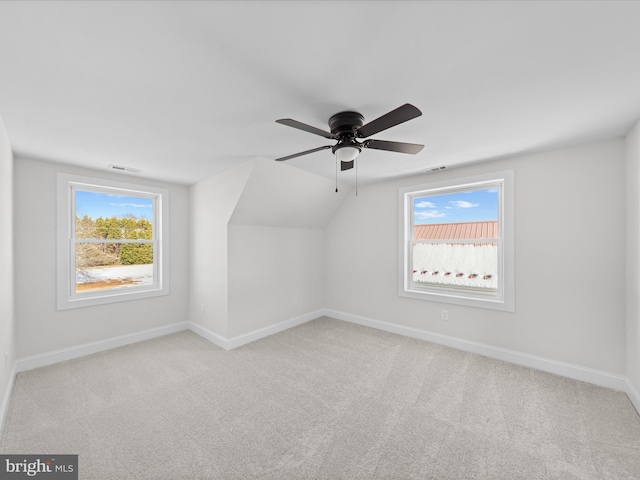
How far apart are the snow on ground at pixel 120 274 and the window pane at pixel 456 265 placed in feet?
12.7

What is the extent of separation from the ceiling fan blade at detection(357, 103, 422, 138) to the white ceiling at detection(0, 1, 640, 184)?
20cm

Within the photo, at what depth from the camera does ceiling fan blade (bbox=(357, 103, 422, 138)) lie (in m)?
1.42

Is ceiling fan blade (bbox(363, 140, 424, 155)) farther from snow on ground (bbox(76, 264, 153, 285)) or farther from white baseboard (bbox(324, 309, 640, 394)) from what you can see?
snow on ground (bbox(76, 264, 153, 285))

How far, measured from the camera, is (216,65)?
140 cm

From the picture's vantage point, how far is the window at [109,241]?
311 centimetres

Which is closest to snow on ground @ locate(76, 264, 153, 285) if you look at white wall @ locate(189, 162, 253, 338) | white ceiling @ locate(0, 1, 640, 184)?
white wall @ locate(189, 162, 253, 338)

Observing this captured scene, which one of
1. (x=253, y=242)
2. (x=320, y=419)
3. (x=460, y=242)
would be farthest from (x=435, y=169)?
(x=320, y=419)

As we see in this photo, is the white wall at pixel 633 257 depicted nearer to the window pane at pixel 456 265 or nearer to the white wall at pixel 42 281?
the window pane at pixel 456 265

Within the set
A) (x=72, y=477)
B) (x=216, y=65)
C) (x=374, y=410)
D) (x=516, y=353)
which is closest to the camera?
(x=216, y=65)

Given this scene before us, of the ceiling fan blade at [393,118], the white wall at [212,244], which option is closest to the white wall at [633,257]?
the ceiling fan blade at [393,118]

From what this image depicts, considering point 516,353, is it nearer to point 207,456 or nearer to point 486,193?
point 486,193

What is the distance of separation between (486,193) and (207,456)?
3.74 metres

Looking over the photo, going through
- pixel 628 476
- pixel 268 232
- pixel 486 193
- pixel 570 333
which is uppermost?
pixel 486 193

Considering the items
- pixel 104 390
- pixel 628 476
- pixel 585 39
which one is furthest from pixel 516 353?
pixel 104 390
